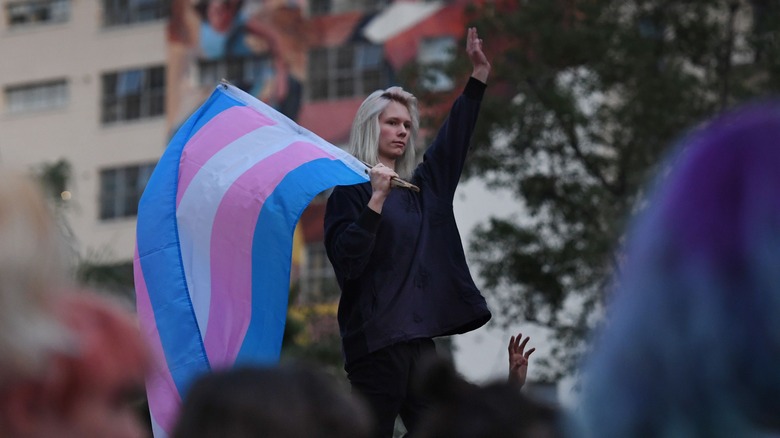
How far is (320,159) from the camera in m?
6.29

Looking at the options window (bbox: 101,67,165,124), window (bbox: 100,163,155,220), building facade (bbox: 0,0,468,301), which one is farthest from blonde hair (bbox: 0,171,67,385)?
window (bbox: 101,67,165,124)

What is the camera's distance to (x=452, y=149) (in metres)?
6.07

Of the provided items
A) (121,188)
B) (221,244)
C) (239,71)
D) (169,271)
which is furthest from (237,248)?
(121,188)

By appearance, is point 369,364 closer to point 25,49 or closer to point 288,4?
point 288,4

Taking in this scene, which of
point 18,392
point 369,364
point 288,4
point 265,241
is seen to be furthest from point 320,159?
point 288,4

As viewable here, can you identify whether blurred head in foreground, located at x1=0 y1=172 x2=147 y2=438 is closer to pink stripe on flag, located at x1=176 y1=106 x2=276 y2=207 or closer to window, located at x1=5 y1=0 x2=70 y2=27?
Answer: pink stripe on flag, located at x1=176 y1=106 x2=276 y2=207

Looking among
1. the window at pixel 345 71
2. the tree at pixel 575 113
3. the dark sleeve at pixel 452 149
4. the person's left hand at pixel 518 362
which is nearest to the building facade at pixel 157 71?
the window at pixel 345 71

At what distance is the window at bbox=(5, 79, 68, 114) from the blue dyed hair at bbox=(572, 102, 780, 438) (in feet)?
137

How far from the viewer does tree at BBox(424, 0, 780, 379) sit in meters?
19.4

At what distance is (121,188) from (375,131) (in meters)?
36.5

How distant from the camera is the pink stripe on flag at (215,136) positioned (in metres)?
6.44

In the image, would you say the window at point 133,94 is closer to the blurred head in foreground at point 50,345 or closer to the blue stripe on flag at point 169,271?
the blue stripe on flag at point 169,271

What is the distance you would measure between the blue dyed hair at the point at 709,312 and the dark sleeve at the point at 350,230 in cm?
325

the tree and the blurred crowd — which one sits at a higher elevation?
the blurred crowd
